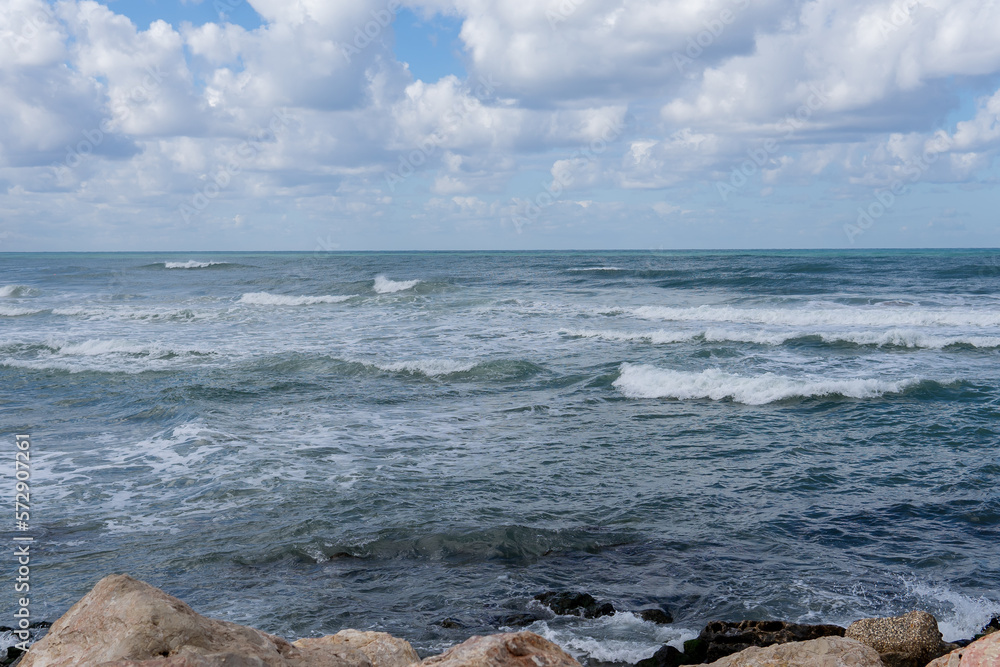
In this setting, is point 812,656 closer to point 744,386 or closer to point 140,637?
point 140,637

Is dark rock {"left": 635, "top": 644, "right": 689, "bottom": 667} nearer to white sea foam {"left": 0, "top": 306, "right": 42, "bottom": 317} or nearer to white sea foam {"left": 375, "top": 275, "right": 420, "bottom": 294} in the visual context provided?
white sea foam {"left": 0, "top": 306, "right": 42, "bottom": 317}

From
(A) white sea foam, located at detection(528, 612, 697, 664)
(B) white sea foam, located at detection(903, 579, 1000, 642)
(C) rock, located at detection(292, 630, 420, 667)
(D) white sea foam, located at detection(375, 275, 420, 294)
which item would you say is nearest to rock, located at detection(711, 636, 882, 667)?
(A) white sea foam, located at detection(528, 612, 697, 664)

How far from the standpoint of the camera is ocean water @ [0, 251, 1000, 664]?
20.3ft

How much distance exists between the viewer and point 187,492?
28.9ft

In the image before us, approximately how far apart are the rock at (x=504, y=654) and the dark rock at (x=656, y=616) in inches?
98.0

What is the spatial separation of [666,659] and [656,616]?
24.6 inches

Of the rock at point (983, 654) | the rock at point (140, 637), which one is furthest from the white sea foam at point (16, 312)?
the rock at point (983, 654)

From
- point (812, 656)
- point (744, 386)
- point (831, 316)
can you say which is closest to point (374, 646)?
point (812, 656)

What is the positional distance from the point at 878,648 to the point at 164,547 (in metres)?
6.58

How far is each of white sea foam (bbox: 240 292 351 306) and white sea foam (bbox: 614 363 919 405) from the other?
23608 mm

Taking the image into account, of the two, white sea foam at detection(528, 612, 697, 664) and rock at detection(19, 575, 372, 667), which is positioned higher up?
rock at detection(19, 575, 372, 667)

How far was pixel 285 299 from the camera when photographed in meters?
35.9

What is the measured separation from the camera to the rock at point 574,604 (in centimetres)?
579


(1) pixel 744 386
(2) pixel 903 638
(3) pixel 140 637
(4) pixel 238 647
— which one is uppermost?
(3) pixel 140 637
